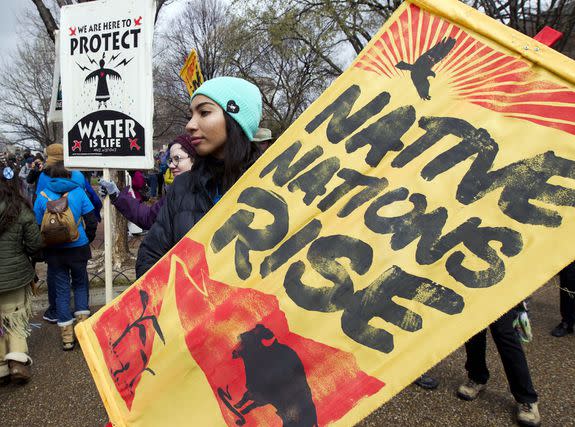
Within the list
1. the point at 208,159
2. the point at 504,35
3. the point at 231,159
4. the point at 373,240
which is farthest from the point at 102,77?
the point at 504,35

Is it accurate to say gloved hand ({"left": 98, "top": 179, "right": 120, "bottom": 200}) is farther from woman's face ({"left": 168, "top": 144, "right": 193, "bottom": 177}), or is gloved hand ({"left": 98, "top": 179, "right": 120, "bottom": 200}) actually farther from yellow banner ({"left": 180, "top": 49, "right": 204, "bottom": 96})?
yellow banner ({"left": 180, "top": 49, "right": 204, "bottom": 96})

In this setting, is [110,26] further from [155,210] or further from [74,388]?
[74,388]

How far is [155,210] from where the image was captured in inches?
109

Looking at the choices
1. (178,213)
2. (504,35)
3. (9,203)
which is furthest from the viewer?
(9,203)

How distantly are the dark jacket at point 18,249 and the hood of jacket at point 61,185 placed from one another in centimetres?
56

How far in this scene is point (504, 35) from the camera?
100cm

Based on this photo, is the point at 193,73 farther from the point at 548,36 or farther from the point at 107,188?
the point at 548,36

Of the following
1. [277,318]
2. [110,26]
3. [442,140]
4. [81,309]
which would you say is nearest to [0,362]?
[81,309]

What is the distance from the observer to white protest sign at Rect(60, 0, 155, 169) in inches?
95.6

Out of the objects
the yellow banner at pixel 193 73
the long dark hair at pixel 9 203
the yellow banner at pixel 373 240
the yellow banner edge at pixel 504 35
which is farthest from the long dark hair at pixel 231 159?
the yellow banner at pixel 193 73

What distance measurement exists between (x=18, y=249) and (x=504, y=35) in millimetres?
3658

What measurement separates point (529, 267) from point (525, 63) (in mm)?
495

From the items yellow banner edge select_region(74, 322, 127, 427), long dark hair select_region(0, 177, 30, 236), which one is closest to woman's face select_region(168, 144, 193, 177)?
long dark hair select_region(0, 177, 30, 236)

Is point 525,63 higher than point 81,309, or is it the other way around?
point 525,63
